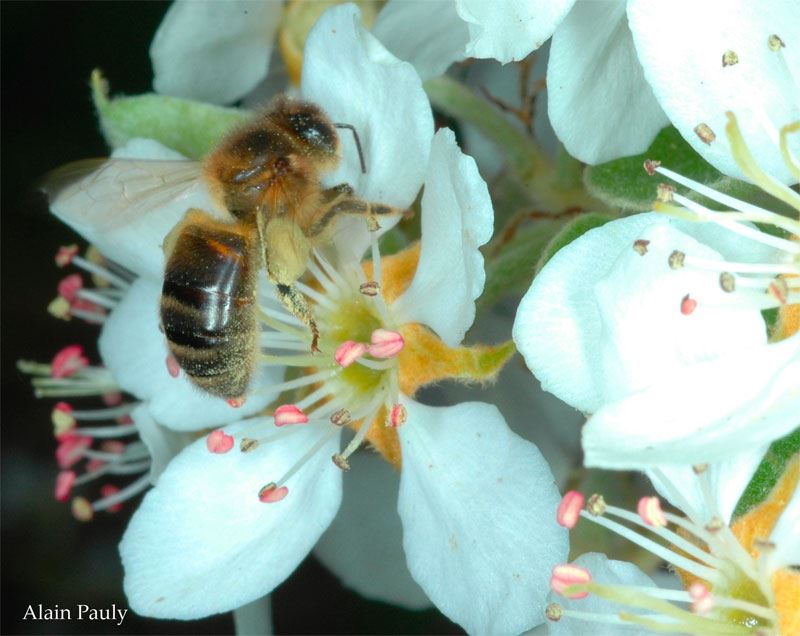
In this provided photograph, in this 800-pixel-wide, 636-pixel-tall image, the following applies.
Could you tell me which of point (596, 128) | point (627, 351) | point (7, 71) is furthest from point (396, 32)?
point (7, 71)

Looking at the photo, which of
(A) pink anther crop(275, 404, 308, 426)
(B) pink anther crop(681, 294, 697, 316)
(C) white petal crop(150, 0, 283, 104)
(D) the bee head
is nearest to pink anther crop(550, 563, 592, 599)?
(B) pink anther crop(681, 294, 697, 316)

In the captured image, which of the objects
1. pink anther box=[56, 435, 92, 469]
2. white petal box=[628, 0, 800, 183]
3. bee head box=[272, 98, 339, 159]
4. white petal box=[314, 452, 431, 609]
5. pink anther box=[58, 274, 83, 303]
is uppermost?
white petal box=[628, 0, 800, 183]

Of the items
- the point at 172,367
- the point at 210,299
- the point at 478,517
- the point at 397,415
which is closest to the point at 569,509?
the point at 478,517

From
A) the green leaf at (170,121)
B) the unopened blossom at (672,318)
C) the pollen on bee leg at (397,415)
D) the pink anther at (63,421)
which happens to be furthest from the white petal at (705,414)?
the pink anther at (63,421)

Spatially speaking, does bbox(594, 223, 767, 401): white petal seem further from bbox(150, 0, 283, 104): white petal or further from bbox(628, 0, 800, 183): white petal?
bbox(150, 0, 283, 104): white petal

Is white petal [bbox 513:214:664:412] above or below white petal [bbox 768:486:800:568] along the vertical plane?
above
